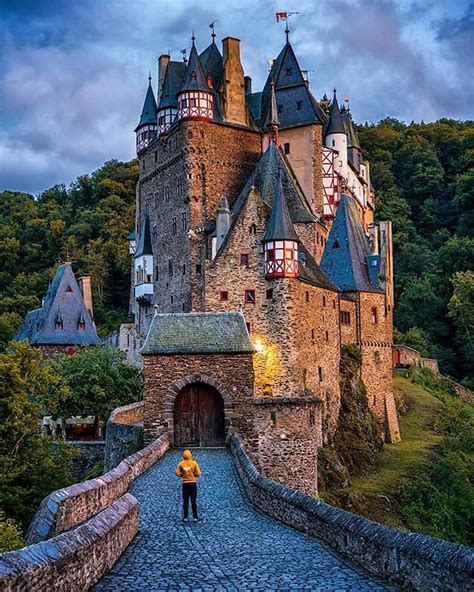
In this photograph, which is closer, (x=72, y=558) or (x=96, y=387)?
(x=72, y=558)

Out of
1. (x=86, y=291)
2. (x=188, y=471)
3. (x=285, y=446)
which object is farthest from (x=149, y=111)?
(x=188, y=471)

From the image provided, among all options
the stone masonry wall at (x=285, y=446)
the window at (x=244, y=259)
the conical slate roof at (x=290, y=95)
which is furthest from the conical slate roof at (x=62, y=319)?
the stone masonry wall at (x=285, y=446)

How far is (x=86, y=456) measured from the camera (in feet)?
124

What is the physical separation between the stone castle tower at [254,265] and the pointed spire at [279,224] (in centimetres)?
7

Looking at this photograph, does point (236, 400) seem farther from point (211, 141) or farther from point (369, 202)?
point (369, 202)

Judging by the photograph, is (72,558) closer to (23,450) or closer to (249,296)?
(23,450)

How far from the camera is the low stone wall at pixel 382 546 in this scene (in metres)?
8.06

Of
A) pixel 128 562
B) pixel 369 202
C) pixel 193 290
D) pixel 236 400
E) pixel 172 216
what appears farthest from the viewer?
pixel 369 202

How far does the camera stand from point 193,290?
49188 millimetres

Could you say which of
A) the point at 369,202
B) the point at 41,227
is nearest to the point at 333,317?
the point at 369,202

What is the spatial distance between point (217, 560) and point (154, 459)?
12542 mm

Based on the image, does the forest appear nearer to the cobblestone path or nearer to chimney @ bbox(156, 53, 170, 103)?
chimney @ bbox(156, 53, 170, 103)

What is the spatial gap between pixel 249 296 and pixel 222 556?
27.3 m

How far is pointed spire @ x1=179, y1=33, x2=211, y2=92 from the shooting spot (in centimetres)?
5131
